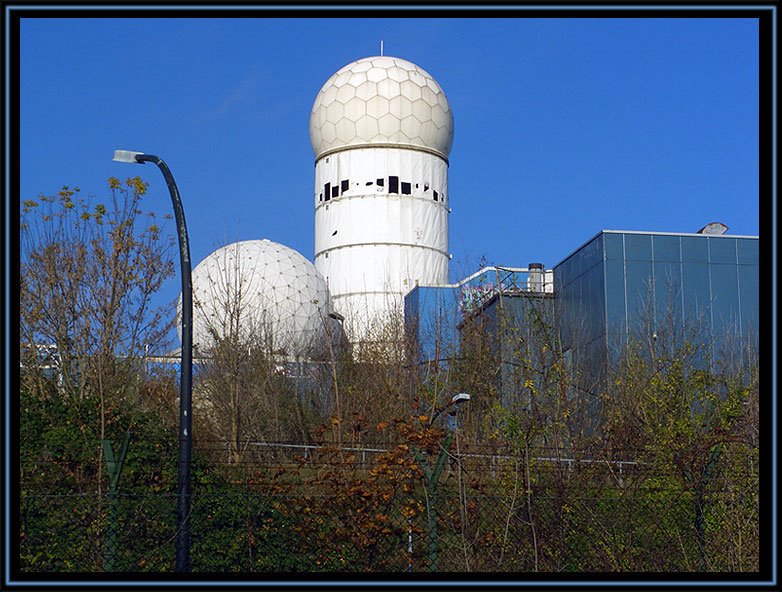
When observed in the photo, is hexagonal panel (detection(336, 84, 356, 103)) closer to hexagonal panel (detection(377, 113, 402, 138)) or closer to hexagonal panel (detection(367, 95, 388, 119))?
hexagonal panel (detection(367, 95, 388, 119))

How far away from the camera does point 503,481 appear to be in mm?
12367

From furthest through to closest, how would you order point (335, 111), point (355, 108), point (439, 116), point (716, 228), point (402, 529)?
point (439, 116) < point (335, 111) < point (355, 108) < point (716, 228) < point (402, 529)

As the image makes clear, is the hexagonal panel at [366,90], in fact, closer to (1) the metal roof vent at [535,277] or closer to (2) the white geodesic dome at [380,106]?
(2) the white geodesic dome at [380,106]

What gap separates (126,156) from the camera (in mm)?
12023

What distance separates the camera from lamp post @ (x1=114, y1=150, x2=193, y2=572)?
33.3 feet

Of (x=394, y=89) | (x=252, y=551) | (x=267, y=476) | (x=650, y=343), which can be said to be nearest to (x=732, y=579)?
(x=252, y=551)

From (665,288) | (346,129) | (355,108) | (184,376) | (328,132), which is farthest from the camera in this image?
(328,132)

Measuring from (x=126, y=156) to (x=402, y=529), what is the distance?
5.48 meters

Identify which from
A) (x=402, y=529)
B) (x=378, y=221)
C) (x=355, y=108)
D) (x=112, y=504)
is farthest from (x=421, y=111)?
(x=112, y=504)

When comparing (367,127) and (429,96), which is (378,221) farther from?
(429,96)

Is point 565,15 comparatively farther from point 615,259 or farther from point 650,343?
point 615,259

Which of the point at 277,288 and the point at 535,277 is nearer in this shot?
the point at 535,277

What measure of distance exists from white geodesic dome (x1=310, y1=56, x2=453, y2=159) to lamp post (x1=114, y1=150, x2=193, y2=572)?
1415 inches

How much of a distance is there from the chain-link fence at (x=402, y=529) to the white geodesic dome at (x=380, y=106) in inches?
1494
